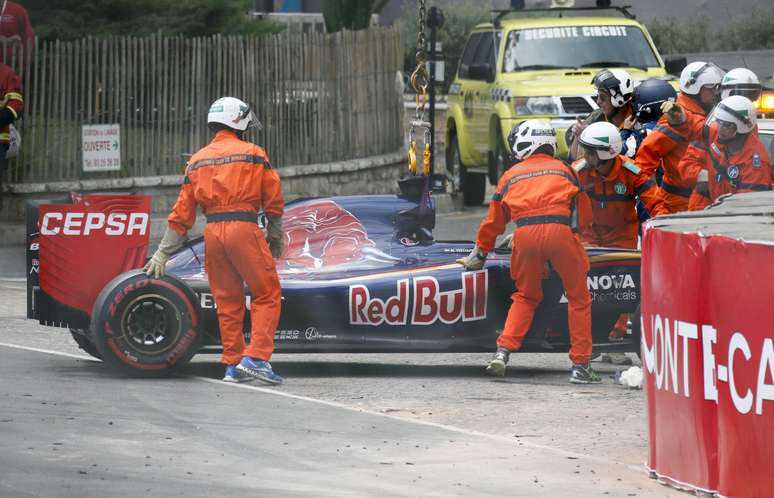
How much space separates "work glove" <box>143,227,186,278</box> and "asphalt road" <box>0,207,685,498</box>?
0.66 meters

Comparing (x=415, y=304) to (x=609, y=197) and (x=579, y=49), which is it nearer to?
(x=609, y=197)

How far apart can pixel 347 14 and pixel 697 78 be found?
2305cm

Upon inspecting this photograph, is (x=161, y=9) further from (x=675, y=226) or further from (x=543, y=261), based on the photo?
(x=675, y=226)

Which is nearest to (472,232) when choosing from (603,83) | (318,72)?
(318,72)

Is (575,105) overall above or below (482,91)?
below

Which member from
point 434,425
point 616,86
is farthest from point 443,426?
point 616,86

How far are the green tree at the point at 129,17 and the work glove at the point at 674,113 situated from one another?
12.8 m

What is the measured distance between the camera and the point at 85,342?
1113 cm

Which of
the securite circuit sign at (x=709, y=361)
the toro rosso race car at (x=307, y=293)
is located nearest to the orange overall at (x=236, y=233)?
the toro rosso race car at (x=307, y=293)

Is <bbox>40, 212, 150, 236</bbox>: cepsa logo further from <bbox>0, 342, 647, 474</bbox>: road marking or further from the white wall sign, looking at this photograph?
the white wall sign

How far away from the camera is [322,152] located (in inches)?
882

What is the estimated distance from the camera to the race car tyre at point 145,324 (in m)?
10.4

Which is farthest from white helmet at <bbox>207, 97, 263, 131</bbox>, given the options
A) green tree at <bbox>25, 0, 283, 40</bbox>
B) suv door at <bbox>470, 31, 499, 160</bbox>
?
green tree at <bbox>25, 0, 283, 40</bbox>

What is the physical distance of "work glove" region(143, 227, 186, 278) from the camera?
10414mm
